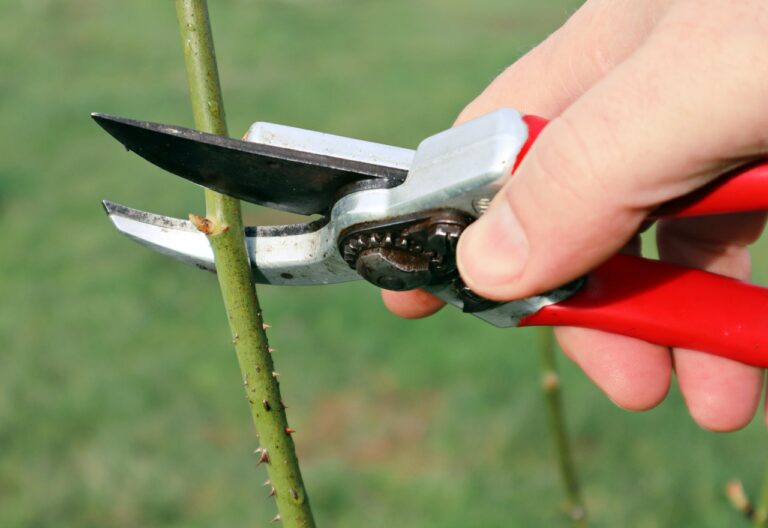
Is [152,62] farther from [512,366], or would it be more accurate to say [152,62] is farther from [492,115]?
[492,115]

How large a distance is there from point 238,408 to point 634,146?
8.17ft

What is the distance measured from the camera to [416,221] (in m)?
1.14

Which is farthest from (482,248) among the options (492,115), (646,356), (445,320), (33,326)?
(33,326)

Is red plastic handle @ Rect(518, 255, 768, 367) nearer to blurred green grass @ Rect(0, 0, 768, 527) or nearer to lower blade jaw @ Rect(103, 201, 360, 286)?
lower blade jaw @ Rect(103, 201, 360, 286)

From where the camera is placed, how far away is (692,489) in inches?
103

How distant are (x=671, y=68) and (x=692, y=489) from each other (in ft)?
6.39

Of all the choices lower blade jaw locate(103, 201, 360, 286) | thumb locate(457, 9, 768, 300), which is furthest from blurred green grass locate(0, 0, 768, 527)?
thumb locate(457, 9, 768, 300)

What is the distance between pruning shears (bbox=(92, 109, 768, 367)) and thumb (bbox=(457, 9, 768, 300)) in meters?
0.07

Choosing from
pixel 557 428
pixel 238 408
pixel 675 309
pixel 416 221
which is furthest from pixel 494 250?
pixel 238 408

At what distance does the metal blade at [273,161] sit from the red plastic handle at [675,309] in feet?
1.08

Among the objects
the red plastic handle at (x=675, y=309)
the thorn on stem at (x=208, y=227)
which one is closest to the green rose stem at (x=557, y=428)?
the red plastic handle at (x=675, y=309)

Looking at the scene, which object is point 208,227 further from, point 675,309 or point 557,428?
point 557,428

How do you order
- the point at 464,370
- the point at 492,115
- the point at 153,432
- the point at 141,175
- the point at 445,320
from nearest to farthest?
the point at 492,115
the point at 153,432
the point at 464,370
the point at 445,320
the point at 141,175

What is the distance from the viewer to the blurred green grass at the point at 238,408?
8.82 feet
